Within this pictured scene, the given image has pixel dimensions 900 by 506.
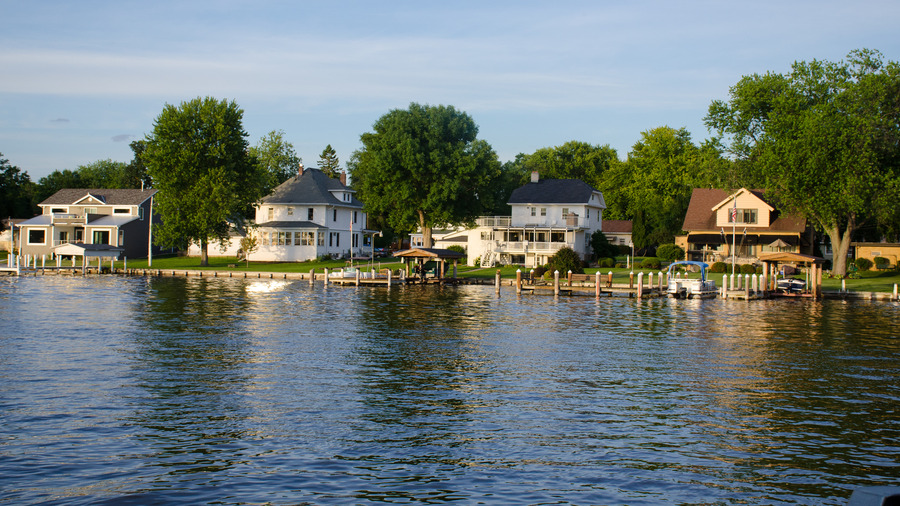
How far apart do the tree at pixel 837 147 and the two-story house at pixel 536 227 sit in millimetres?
19149

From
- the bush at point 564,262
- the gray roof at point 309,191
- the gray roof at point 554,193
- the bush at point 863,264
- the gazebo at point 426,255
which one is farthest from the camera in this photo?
the gray roof at point 309,191

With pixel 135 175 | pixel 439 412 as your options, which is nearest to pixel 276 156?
pixel 135 175

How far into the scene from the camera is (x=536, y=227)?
3369 inches

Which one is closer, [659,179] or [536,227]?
[536,227]

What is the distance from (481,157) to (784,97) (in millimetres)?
29718

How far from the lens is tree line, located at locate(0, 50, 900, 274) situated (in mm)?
67438

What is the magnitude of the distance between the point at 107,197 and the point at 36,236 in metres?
9.11

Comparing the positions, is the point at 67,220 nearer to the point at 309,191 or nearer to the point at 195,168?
the point at 195,168

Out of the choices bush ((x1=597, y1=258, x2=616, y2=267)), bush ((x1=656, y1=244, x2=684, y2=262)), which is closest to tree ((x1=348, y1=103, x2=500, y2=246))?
bush ((x1=597, y1=258, x2=616, y2=267))

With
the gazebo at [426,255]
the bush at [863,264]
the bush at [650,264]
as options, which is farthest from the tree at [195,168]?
the bush at [863,264]

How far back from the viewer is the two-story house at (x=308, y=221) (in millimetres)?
88938

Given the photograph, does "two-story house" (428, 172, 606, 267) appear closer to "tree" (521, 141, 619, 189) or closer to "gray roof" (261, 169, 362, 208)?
"gray roof" (261, 169, 362, 208)

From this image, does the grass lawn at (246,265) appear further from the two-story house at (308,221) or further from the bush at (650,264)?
the bush at (650,264)

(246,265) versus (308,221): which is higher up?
(308,221)
